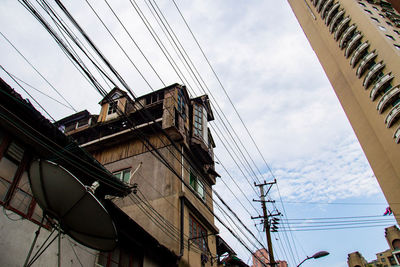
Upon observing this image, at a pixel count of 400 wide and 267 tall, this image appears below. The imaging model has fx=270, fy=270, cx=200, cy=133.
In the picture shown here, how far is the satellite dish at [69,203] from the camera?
243 inches

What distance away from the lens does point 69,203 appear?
20.8ft

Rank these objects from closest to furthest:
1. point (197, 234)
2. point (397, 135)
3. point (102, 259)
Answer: point (102, 259)
point (197, 234)
point (397, 135)

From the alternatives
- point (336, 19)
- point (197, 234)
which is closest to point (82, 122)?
point (197, 234)

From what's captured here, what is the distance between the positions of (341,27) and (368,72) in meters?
8.80

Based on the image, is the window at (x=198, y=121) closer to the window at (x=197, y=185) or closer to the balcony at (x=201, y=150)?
the balcony at (x=201, y=150)

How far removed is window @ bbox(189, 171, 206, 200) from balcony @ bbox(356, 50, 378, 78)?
22.6 metres

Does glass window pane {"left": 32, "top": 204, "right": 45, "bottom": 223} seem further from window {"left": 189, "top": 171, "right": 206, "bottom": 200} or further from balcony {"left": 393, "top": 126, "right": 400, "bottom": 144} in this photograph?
balcony {"left": 393, "top": 126, "right": 400, "bottom": 144}

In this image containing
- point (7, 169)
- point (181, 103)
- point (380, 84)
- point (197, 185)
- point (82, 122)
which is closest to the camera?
point (7, 169)

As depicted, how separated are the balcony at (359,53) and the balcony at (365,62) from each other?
139cm

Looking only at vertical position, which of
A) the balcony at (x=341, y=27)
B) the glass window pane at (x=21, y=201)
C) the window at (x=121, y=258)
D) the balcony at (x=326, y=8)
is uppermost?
the balcony at (x=326, y=8)

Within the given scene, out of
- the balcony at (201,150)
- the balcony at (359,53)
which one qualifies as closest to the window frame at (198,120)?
the balcony at (201,150)

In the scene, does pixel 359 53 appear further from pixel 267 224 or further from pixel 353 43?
pixel 267 224

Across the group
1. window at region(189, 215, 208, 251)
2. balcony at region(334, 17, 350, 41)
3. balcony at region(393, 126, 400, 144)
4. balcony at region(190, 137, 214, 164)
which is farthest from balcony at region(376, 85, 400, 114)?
window at region(189, 215, 208, 251)

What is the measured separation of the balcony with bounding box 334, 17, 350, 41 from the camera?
33.5 metres
